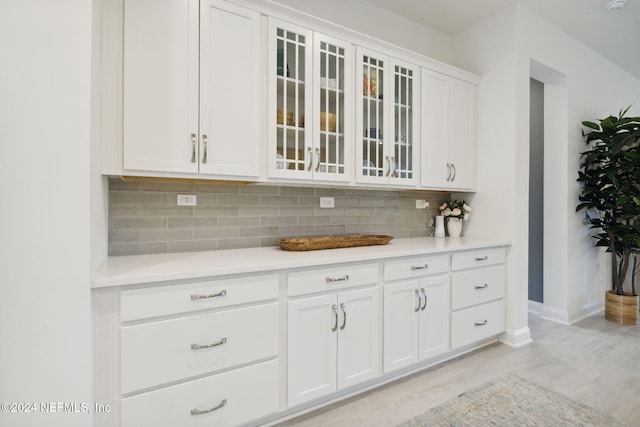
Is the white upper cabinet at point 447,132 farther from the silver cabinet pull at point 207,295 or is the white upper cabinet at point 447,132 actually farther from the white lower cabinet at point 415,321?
the silver cabinet pull at point 207,295

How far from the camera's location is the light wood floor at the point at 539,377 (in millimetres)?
1831

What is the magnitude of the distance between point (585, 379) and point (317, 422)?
1.96 metres

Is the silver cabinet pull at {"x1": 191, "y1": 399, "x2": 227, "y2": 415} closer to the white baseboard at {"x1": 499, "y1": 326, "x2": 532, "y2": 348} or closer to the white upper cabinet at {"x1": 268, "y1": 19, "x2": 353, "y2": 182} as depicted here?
the white upper cabinet at {"x1": 268, "y1": 19, "x2": 353, "y2": 182}

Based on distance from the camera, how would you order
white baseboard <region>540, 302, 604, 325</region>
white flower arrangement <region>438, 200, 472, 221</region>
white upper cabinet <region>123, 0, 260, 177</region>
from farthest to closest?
1. white baseboard <region>540, 302, 604, 325</region>
2. white flower arrangement <region>438, 200, 472, 221</region>
3. white upper cabinet <region>123, 0, 260, 177</region>

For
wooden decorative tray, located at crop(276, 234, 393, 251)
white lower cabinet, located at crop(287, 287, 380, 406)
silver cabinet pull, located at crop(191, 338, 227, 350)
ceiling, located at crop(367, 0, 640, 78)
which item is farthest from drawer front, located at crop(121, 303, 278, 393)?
ceiling, located at crop(367, 0, 640, 78)

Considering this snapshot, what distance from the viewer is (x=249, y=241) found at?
7.19ft

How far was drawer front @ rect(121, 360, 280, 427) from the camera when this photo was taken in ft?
4.46

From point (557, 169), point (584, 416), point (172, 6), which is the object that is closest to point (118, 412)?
point (172, 6)

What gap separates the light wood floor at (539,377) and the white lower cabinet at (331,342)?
0.52ft

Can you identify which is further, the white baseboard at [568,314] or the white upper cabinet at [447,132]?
the white baseboard at [568,314]

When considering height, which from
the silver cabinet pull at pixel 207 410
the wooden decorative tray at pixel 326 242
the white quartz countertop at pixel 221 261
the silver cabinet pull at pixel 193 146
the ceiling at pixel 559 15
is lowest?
the silver cabinet pull at pixel 207 410

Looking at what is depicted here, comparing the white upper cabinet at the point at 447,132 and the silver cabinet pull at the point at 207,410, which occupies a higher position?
the white upper cabinet at the point at 447,132

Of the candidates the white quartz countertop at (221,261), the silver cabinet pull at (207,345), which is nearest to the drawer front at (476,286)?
the white quartz countertop at (221,261)

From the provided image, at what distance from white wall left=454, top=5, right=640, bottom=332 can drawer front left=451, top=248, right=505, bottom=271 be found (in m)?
0.16
